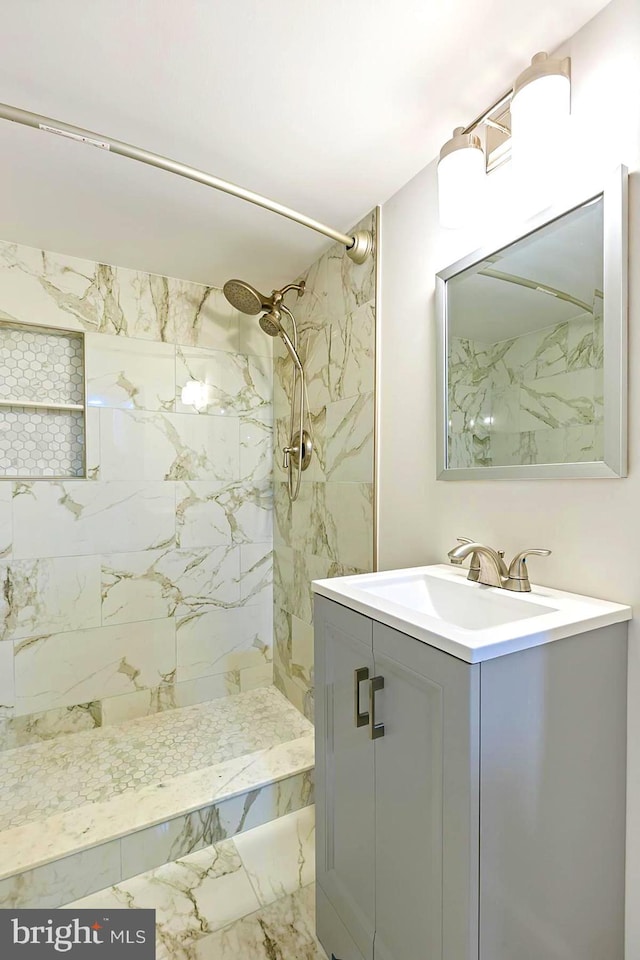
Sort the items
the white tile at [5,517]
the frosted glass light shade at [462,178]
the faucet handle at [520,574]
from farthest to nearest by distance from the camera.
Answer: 1. the white tile at [5,517]
2. the frosted glass light shade at [462,178]
3. the faucet handle at [520,574]

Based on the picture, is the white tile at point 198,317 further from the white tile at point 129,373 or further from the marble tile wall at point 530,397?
the marble tile wall at point 530,397

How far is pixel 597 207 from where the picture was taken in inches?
38.2

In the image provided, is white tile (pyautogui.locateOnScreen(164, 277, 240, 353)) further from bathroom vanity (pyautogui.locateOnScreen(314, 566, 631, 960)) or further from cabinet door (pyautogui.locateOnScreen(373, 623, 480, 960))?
cabinet door (pyautogui.locateOnScreen(373, 623, 480, 960))

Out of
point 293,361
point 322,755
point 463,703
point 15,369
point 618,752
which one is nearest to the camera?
point 463,703

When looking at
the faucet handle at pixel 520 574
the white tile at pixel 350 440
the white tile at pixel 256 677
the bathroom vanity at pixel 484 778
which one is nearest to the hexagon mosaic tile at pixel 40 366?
the white tile at pixel 350 440

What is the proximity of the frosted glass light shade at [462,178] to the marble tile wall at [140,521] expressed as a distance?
1427 mm

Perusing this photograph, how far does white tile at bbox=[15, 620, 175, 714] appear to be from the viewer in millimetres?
1990

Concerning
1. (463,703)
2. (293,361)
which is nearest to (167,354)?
(293,361)

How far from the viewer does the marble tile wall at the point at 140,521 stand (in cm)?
199

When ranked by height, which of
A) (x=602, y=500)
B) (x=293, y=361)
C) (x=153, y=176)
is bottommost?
(x=602, y=500)

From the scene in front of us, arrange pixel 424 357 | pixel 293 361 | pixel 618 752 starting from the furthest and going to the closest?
pixel 293 361 < pixel 424 357 < pixel 618 752

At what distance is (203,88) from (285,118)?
23cm

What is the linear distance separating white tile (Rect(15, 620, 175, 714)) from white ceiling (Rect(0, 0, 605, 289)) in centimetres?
178

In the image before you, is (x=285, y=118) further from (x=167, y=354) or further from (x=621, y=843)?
(x=621, y=843)
